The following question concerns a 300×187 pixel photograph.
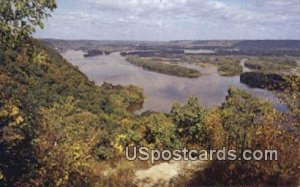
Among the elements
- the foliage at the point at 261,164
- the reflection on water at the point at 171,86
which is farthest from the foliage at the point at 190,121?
the reflection on water at the point at 171,86

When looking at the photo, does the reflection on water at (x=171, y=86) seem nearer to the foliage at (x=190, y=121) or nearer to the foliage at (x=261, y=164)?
the foliage at (x=190, y=121)

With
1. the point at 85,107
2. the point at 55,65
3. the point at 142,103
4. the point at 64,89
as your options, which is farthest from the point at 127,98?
the point at 85,107

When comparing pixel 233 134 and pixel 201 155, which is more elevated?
pixel 233 134

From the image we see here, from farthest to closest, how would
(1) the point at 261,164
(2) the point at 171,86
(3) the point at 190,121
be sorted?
(2) the point at 171,86 → (3) the point at 190,121 → (1) the point at 261,164

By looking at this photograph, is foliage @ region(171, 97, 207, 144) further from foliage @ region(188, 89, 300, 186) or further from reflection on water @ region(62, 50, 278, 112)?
reflection on water @ region(62, 50, 278, 112)

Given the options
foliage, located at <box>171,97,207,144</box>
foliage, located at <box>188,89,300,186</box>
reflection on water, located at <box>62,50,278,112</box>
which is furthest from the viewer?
reflection on water, located at <box>62,50,278,112</box>

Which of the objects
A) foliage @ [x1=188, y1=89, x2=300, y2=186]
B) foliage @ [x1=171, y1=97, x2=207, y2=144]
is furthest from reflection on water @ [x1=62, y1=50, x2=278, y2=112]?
foliage @ [x1=188, y1=89, x2=300, y2=186]

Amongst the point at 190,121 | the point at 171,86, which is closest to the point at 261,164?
the point at 190,121

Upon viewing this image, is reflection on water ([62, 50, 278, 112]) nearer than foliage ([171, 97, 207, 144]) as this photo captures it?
No

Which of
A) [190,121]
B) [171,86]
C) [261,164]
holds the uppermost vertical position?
[261,164]

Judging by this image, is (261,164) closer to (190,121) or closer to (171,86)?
(190,121)

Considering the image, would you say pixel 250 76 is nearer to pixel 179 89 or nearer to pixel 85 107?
pixel 179 89
